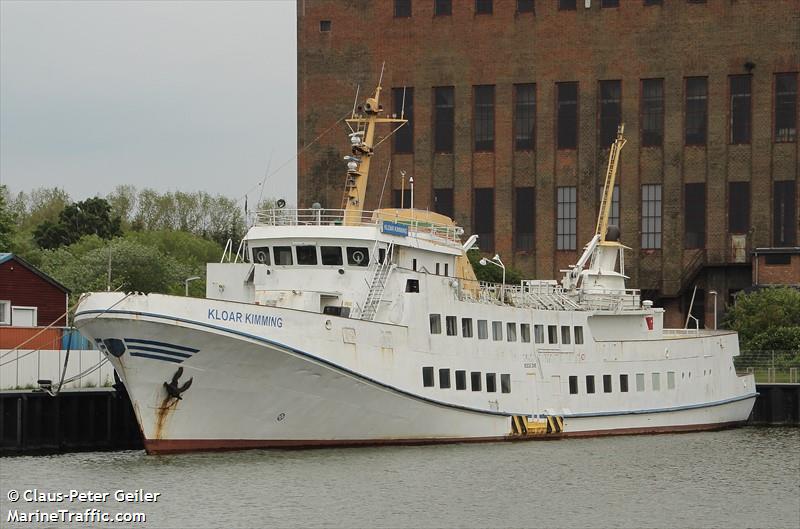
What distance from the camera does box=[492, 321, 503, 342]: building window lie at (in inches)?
1630

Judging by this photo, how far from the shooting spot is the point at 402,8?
80750mm

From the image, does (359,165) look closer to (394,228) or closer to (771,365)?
(394,228)

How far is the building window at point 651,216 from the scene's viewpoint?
76562 millimetres

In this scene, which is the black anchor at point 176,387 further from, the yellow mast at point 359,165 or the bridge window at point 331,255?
the yellow mast at point 359,165

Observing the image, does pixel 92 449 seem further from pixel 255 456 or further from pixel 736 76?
pixel 736 76

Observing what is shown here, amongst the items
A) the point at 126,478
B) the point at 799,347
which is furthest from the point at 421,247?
the point at 799,347

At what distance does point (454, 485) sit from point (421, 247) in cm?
951

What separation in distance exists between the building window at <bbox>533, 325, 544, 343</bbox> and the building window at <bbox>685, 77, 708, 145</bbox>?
1429 inches

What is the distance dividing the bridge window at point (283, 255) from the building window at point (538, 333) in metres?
8.26

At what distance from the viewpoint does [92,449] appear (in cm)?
3928

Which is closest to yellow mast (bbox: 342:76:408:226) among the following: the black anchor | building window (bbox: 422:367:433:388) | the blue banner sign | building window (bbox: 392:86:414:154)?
the blue banner sign

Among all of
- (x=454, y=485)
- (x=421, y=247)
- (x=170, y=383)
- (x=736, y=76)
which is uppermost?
(x=736, y=76)

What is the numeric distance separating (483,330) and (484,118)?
39810 mm

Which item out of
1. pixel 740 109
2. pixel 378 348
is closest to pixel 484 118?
pixel 740 109
